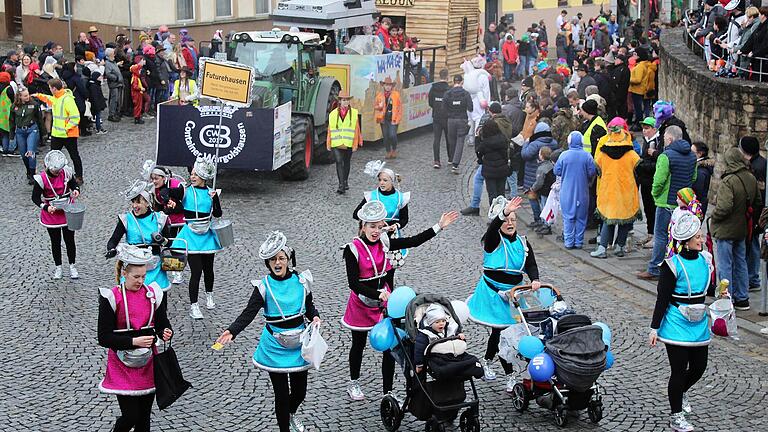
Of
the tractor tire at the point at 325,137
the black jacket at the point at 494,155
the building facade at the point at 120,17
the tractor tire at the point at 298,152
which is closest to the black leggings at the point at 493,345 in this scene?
the black jacket at the point at 494,155

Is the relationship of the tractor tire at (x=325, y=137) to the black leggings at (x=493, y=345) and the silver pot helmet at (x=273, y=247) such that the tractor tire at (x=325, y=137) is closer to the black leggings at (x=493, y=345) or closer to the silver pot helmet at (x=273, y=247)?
the black leggings at (x=493, y=345)

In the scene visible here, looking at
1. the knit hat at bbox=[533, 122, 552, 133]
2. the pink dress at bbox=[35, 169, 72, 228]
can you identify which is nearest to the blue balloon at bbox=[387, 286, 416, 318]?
the pink dress at bbox=[35, 169, 72, 228]

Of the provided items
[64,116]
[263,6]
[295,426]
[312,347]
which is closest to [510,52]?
[263,6]

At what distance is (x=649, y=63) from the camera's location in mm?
24391

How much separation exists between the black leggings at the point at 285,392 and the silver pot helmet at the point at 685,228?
3.02 metres

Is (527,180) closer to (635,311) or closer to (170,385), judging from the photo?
(635,311)

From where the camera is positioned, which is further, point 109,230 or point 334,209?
point 334,209

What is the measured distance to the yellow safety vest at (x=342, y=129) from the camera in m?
18.8

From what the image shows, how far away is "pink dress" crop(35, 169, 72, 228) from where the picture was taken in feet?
45.0

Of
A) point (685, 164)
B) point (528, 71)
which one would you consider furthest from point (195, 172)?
point (528, 71)

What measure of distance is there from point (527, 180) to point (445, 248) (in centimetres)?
202

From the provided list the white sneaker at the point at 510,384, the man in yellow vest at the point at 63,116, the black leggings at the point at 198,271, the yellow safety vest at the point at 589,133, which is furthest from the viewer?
the man in yellow vest at the point at 63,116

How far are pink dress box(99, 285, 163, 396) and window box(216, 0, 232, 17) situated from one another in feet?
97.4

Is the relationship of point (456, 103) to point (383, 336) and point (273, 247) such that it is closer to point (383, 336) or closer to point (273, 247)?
point (383, 336)
